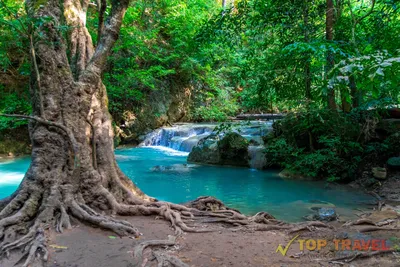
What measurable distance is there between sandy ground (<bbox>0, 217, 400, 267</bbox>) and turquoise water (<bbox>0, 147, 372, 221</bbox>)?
2.55m

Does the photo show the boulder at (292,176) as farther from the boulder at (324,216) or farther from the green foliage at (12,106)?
the green foliage at (12,106)

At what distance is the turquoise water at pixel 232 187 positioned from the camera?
7.51 meters

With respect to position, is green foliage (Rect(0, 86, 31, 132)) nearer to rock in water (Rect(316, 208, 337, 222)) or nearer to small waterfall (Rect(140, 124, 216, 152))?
small waterfall (Rect(140, 124, 216, 152))

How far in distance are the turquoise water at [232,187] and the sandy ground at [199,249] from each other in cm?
255

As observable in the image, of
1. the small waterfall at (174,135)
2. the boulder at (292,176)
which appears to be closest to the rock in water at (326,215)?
the boulder at (292,176)

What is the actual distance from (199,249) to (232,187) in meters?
5.91

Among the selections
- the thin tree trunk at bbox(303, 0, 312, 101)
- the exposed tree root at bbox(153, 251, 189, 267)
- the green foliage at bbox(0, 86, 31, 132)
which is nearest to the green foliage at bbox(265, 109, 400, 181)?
the thin tree trunk at bbox(303, 0, 312, 101)

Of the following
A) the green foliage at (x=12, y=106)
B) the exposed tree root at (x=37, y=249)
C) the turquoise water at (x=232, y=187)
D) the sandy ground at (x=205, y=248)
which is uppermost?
the green foliage at (x=12, y=106)

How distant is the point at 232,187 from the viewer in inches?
376

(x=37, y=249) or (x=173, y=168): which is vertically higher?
(x=37, y=249)

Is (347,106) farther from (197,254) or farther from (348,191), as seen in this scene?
(197,254)

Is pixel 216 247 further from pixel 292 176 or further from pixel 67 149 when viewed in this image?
pixel 292 176

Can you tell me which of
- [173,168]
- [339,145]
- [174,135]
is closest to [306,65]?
[339,145]

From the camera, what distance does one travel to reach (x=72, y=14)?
550 centimetres
